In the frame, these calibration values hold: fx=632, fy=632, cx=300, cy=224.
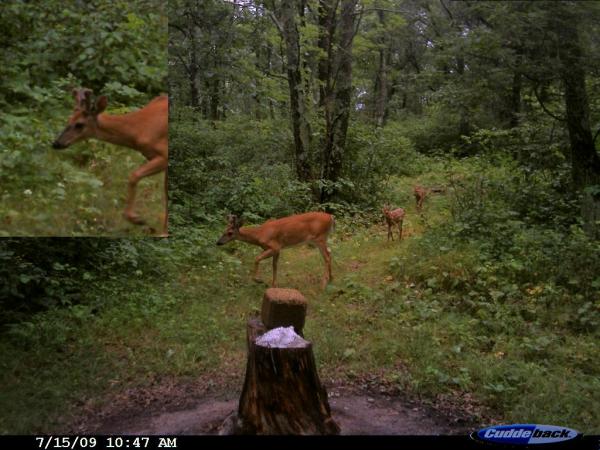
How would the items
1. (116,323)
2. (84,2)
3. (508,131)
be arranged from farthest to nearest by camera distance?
1. (116,323)
2. (508,131)
3. (84,2)

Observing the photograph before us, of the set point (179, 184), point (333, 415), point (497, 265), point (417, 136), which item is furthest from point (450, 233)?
point (179, 184)

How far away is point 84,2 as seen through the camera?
3.91 meters

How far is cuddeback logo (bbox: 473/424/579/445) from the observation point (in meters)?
3.66

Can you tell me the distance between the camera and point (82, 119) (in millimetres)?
3754

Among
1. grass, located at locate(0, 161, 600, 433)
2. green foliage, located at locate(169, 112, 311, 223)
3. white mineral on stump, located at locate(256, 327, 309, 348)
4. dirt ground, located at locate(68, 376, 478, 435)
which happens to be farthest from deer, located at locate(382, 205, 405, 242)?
white mineral on stump, located at locate(256, 327, 309, 348)

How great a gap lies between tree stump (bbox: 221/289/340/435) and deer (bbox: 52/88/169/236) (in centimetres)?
110

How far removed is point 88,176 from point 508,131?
2.89 metres

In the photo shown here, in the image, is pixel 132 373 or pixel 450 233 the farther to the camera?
pixel 450 233

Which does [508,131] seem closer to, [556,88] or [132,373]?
[556,88]

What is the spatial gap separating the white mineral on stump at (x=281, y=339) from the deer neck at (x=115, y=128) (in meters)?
1.48

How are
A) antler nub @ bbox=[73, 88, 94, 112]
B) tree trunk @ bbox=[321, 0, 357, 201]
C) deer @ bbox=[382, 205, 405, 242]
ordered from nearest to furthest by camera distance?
antler nub @ bbox=[73, 88, 94, 112] < tree trunk @ bbox=[321, 0, 357, 201] < deer @ bbox=[382, 205, 405, 242]

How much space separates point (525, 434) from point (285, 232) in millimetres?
2088

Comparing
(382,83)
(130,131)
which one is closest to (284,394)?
(130,131)

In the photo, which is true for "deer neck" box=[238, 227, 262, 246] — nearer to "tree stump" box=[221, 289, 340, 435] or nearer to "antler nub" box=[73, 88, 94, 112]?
"tree stump" box=[221, 289, 340, 435]
